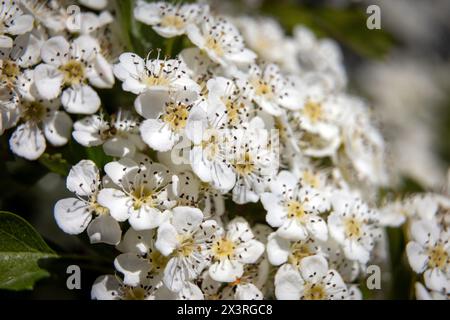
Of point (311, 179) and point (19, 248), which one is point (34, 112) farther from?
point (311, 179)

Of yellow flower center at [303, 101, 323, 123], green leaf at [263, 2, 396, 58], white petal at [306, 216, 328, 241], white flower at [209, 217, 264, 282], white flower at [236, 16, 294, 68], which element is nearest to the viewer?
white flower at [209, 217, 264, 282]

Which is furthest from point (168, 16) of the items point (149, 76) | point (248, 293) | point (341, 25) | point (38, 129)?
point (341, 25)

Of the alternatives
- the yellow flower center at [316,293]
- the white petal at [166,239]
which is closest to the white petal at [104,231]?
the white petal at [166,239]

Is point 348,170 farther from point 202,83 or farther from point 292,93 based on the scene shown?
point 202,83

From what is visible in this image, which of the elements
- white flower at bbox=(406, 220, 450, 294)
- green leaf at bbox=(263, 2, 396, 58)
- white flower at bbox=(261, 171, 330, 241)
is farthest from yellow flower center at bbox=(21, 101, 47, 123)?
green leaf at bbox=(263, 2, 396, 58)

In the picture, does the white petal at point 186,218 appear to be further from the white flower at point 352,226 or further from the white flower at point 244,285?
the white flower at point 352,226

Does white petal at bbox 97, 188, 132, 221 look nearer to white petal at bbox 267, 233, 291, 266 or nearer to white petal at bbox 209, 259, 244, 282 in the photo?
white petal at bbox 209, 259, 244, 282
